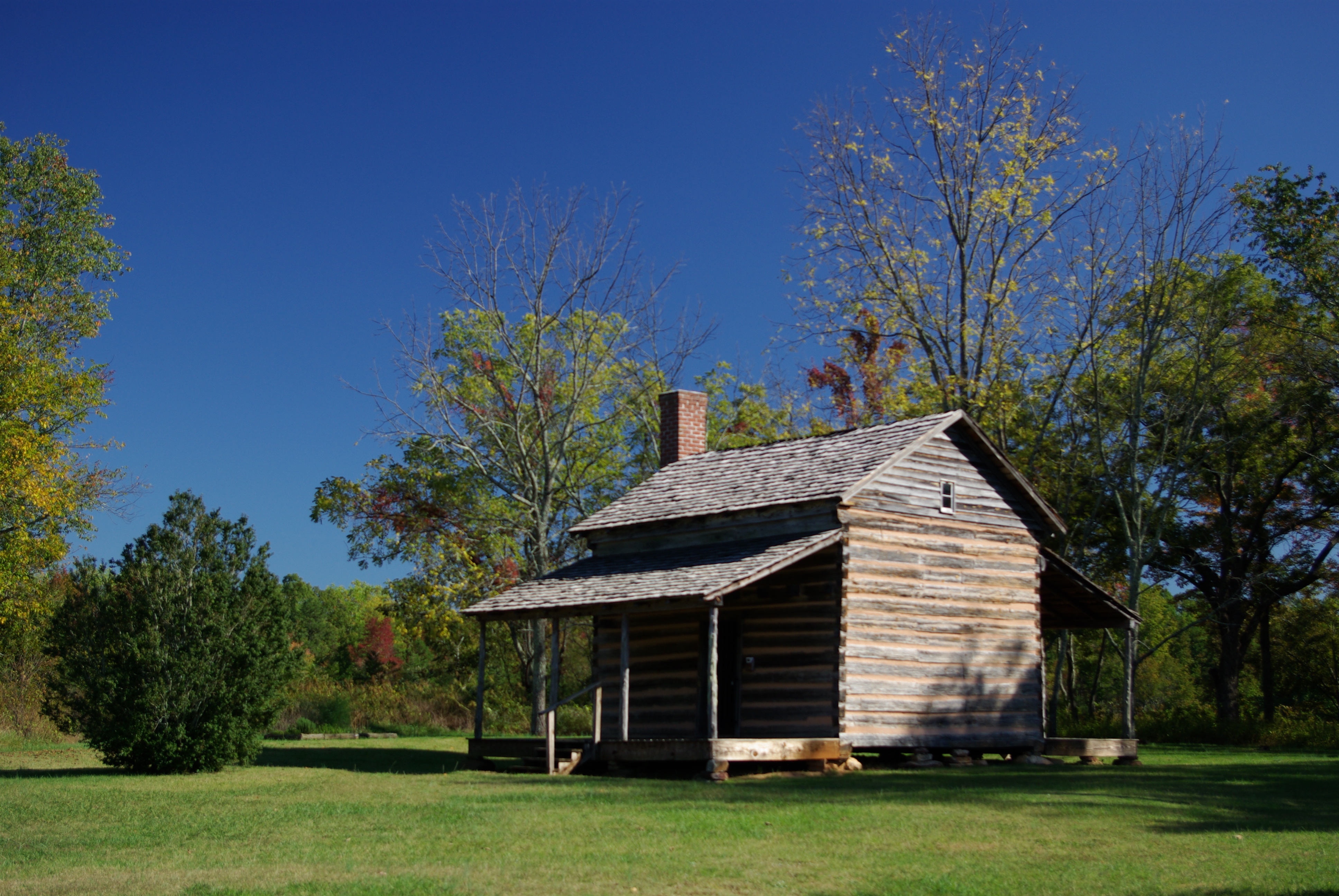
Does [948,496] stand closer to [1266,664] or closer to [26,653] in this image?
[1266,664]

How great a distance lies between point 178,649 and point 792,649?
31.3 ft

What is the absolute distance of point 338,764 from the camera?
20.7m

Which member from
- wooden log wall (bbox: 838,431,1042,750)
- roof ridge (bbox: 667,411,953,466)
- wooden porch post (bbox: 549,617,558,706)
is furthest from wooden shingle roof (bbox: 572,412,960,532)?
wooden porch post (bbox: 549,617,558,706)

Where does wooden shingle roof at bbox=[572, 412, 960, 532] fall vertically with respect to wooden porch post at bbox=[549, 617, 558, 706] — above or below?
above

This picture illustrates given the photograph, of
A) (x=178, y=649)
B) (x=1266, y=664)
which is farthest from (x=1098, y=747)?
(x=1266, y=664)

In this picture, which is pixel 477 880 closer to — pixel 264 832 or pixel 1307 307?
pixel 264 832

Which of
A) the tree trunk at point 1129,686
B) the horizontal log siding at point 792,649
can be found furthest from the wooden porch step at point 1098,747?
the tree trunk at point 1129,686

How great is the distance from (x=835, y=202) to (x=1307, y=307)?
13.0 meters

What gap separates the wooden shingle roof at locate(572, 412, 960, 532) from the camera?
2064 centimetres

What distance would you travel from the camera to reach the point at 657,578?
65.4 feet

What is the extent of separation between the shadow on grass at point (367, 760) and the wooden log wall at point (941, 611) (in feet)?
23.5

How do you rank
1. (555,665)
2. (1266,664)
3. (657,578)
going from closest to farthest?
(657,578) → (555,665) → (1266,664)

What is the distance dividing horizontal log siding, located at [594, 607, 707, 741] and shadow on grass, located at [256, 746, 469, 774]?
10.4 ft

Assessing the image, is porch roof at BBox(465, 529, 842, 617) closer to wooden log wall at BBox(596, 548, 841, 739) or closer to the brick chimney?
wooden log wall at BBox(596, 548, 841, 739)
